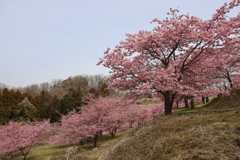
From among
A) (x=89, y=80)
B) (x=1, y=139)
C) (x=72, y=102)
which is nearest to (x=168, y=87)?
(x=1, y=139)

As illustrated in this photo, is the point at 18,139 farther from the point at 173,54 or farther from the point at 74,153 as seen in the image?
the point at 173,54

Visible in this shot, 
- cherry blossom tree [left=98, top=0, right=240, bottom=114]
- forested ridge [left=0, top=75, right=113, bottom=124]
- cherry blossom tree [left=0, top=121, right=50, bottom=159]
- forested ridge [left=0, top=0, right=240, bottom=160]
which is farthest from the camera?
forested ridge [left=0, top=75, right=113, bottom=124]

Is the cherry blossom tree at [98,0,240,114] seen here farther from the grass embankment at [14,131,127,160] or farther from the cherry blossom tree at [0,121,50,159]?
the cherry blossom tree at [0,121,50,159]

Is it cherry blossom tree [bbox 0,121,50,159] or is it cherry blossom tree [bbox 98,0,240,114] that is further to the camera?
cherry blossom tree [bbox 0,121,50,159]

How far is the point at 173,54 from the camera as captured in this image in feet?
42.2

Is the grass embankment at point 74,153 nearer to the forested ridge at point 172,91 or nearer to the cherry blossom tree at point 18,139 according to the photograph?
the forested ridge at point 172,91

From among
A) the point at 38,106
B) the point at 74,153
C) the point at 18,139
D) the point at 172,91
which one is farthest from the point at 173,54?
the point at 38,106

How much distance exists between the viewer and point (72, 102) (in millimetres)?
40625

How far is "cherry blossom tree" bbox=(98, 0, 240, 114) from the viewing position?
10461 mm

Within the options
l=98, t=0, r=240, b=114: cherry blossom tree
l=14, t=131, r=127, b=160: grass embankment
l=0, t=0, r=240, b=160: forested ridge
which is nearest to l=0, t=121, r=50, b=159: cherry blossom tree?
l=0, t=0, r=240, b=160: forested ridge

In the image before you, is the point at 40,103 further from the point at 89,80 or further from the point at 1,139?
the point at 89,80

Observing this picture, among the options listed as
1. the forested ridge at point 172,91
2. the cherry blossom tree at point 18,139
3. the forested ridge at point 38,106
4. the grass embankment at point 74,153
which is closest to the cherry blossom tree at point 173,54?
the forested ridge at point 172,91

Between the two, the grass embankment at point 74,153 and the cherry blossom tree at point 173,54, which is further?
the grass embankment at point 74,153

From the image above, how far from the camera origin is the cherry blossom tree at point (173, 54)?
1046cm
